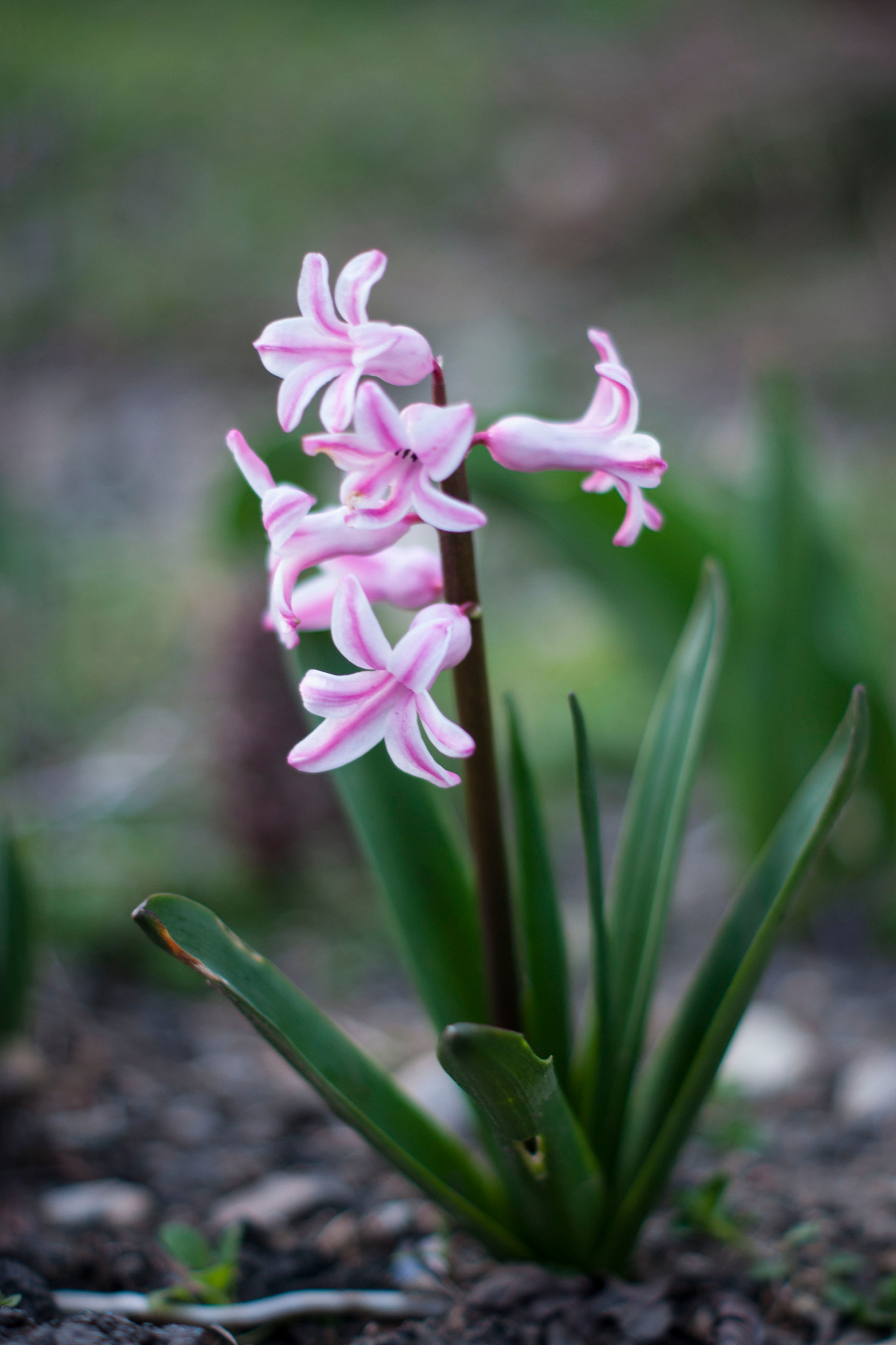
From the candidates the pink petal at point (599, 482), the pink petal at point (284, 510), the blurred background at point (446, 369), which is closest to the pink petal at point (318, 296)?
the pink petal at point (284, 510)

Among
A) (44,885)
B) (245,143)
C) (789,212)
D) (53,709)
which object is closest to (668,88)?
(789,212)

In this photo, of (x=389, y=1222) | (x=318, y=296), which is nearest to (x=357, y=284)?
(x=318, y=296)

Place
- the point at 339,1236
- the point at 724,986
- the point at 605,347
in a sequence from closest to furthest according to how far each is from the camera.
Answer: the point at 605,347 < the point at 724,986 < the point at 339,1236

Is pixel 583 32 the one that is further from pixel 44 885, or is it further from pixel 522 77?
pixel 44 885

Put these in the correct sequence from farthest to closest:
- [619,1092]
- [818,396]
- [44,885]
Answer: [818,396] < [44,885] < [619,1092]

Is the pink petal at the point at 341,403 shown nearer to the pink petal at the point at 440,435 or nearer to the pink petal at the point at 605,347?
the pink petal at the point at 440,435

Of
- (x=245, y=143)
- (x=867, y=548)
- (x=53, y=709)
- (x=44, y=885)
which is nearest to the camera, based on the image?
(x=44, y=885)

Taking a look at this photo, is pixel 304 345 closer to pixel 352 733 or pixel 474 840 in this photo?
pixel 352 733

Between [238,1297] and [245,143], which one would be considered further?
[245,143]
